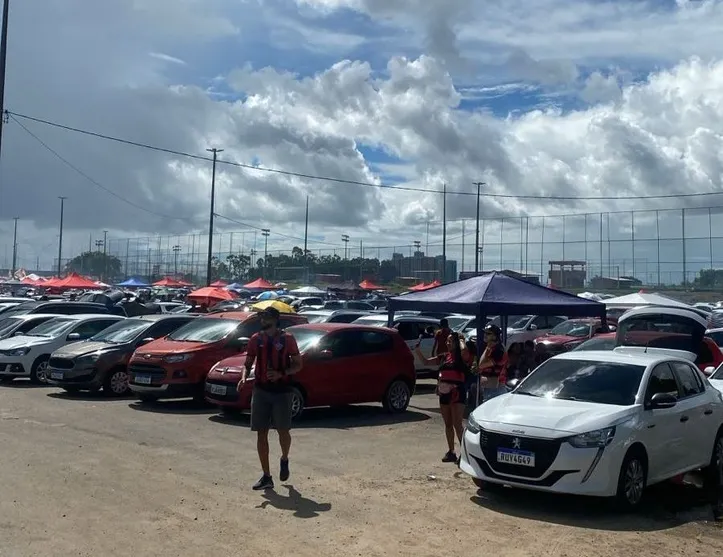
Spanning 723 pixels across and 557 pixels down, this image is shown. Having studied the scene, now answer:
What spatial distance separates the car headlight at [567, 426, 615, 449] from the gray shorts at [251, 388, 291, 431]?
9.42ft

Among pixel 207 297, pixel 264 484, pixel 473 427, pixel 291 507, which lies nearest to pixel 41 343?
pixel 264 484

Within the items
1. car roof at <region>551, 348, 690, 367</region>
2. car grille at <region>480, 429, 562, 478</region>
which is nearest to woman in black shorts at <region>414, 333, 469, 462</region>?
car roof at <region>551, 348, 690, 367</region>

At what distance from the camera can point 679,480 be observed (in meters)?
9.70

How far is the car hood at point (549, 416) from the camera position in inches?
317

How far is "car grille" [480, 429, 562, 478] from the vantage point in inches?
313

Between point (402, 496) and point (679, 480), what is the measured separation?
11.3 feet

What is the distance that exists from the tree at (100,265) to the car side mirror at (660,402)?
10534 cm

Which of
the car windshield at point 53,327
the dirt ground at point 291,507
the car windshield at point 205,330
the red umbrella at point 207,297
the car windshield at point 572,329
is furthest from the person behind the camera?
the red umbrella at point 207,297

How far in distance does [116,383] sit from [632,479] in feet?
36.3

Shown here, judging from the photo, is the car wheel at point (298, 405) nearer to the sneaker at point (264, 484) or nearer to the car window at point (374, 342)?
the car window at point (374, 342)

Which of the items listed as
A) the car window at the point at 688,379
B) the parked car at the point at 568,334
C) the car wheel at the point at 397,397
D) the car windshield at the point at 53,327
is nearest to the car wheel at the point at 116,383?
the car windshield at the point at 53,327

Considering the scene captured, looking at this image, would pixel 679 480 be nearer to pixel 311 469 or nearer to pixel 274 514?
pixel 311 469

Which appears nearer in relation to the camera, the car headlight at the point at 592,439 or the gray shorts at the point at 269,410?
the car headlight at the point at 592,439

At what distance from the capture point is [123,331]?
17438 millimetres
